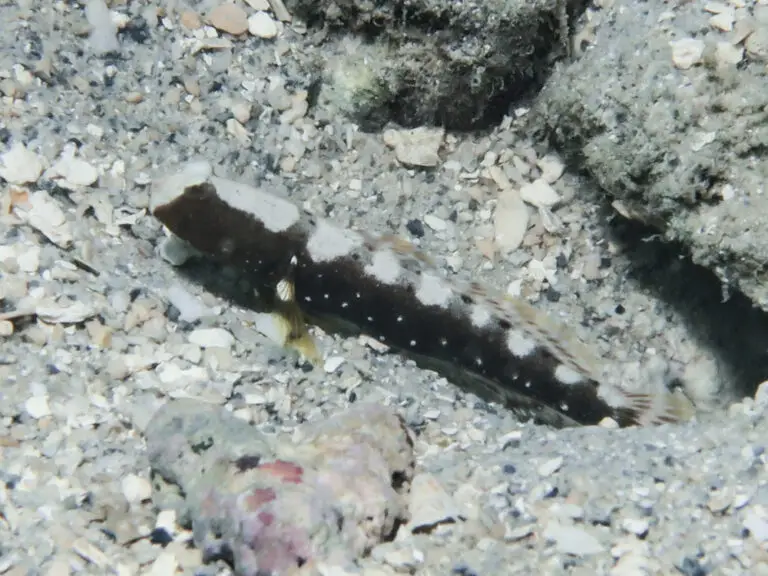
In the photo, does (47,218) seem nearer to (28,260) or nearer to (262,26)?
(28,260)

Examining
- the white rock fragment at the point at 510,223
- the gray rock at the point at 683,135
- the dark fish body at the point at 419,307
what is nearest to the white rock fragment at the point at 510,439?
the dark fish body at the point at 419,307

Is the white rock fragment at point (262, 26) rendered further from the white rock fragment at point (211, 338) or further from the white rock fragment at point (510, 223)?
the white rock fragment at point (211, 338)

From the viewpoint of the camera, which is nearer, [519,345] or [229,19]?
[519,345]

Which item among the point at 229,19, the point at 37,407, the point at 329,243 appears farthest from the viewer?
the point at 229,19

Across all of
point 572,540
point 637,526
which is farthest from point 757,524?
point 572,540

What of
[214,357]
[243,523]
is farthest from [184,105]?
[243,523]

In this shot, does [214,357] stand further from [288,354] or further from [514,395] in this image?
[514,395]
